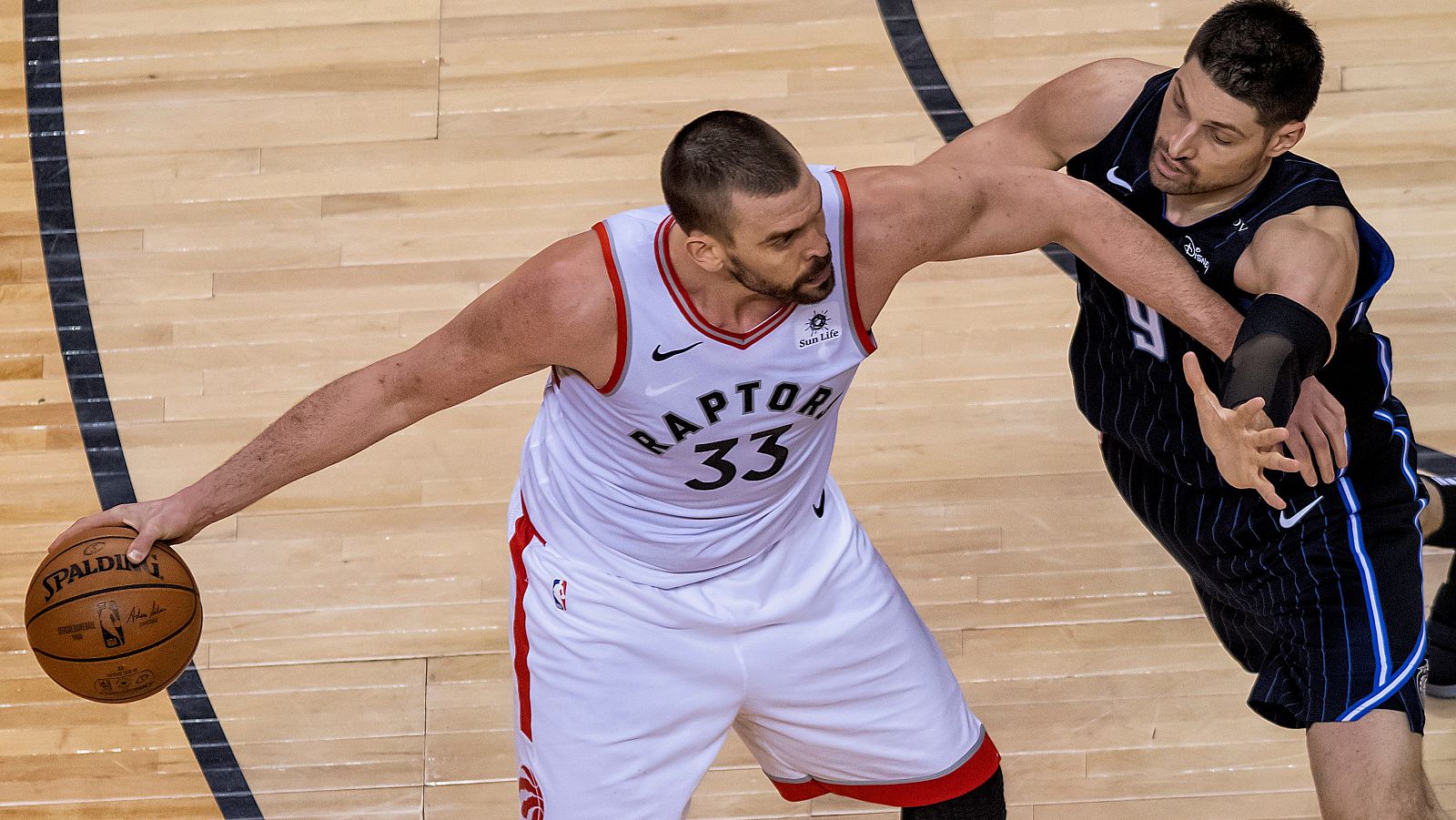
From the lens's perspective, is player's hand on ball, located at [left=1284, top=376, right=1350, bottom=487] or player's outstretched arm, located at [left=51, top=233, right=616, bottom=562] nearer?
player's outstretched arm, located at [left=51, top=233, right=616, bottom=562]

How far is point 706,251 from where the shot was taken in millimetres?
2805

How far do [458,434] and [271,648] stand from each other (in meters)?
0.91

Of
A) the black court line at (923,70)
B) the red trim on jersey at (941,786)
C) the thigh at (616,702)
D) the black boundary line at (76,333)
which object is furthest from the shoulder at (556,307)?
the black court line at (923,70)

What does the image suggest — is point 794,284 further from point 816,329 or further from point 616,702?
point 616,702

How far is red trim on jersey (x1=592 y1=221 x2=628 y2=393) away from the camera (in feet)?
9.46

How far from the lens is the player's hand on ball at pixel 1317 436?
3.12 metres

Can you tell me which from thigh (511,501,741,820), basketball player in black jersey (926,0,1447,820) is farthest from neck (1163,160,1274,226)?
thigh (511,501,741,820)

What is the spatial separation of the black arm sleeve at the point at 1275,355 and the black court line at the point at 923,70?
2.18m

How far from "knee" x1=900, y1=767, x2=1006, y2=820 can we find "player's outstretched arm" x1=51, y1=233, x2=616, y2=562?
136 centimetres

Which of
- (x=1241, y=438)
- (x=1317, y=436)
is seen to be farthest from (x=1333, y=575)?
(x=1241, y=438)

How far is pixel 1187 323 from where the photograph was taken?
3113 mm

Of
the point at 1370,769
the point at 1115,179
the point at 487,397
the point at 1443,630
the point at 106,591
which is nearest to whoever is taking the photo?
the point at 1370,769

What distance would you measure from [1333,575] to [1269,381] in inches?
27.2

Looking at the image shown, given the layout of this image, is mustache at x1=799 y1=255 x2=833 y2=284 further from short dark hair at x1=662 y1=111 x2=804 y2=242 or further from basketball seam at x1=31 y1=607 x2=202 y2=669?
basketball seam at x1=31 y1=607 x2=202 y2=669
